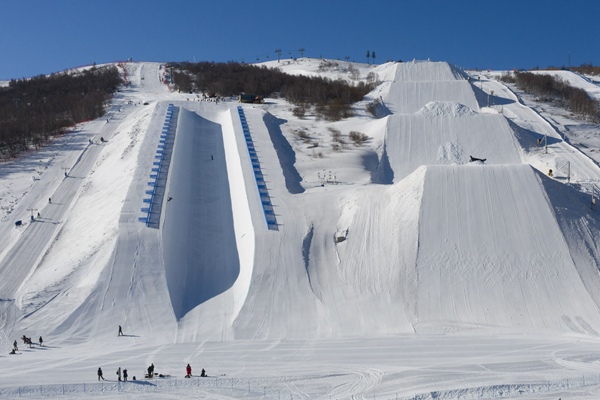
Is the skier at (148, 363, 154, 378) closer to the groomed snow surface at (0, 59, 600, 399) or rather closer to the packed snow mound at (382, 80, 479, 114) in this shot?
the groomed snow surface at (0, 59, 600, 399)

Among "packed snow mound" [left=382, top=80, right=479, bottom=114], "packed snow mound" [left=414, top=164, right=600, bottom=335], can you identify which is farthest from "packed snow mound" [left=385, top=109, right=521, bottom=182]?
"packed snow mound" [left=414, top=164, right=600, bottom=335]

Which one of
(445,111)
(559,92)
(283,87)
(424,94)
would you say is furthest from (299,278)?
(559,92)

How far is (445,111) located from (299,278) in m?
22.7

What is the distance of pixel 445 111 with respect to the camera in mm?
43750

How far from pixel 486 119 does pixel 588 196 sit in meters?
13.6

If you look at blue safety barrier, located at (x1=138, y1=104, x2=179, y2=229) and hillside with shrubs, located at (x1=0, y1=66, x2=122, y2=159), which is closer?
blue safety barrier, located at (x1=138, y1=104, x2=179, y2=229)

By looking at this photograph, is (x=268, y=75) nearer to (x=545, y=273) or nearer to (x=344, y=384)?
(x=545, y=273)

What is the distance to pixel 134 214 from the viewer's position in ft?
92.6

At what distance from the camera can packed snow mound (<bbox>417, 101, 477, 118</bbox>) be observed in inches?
1709

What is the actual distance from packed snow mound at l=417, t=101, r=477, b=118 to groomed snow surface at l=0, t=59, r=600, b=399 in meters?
7.37

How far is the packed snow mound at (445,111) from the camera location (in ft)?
142

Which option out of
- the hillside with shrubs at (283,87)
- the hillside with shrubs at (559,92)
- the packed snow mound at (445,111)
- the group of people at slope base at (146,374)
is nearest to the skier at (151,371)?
the group of people at slope base at (146,374)

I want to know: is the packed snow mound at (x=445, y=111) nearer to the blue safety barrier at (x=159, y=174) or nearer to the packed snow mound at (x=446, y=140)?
the packed snow mound at (x=446, y=140)

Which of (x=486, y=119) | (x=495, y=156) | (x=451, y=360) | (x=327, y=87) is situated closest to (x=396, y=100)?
(x=327, y=87)
